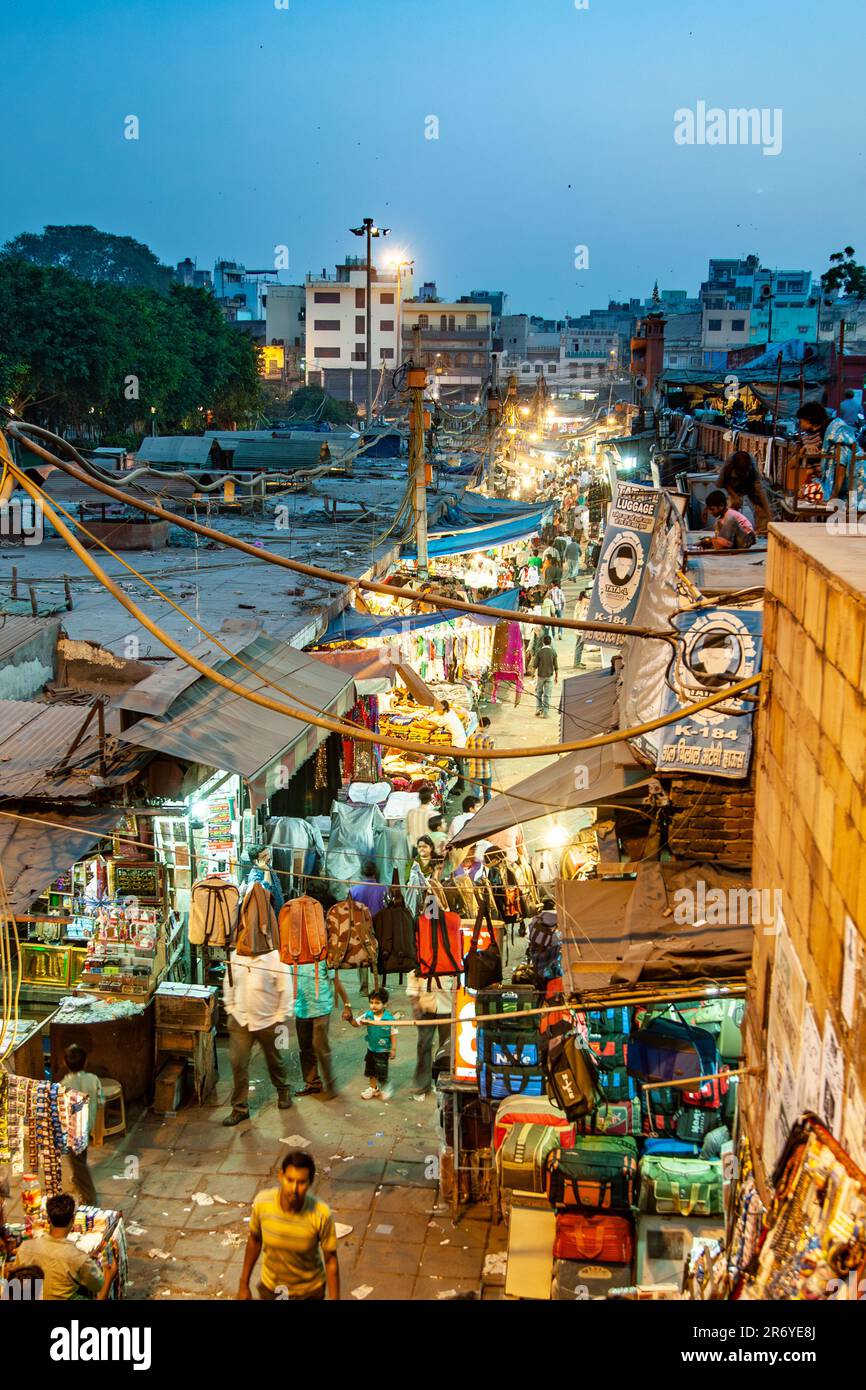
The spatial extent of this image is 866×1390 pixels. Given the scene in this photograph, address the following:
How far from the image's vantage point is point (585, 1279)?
23.9 feet

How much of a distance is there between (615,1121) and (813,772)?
4248 millimetres

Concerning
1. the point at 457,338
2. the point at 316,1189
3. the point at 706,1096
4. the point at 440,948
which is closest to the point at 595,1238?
the point at 706,1096

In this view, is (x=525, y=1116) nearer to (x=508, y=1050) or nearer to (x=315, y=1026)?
(x=508, y=1050)

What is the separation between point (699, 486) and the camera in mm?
14141

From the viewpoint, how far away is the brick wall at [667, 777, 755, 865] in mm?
8148

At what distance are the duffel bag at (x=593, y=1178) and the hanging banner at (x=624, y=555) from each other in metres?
3.94

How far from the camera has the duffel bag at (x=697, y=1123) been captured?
7.95 meters

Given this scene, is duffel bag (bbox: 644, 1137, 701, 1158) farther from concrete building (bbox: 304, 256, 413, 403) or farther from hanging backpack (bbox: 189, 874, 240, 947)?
concrete building (bbox: 304, 256, 413, 403)

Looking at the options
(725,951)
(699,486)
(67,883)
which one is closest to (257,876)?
(67,883)

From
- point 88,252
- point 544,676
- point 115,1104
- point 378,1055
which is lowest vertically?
point 115,1104

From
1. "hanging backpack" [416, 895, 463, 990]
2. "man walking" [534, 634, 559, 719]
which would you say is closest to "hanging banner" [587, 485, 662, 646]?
"hanging backpack" [416, 895, 463, 990]

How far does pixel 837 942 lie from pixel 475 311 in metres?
88.8

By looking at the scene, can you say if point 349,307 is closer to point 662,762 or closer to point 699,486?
point 699,486

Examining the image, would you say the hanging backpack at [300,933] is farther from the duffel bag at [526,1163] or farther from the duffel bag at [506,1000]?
the duffel bag at [526,1163]
